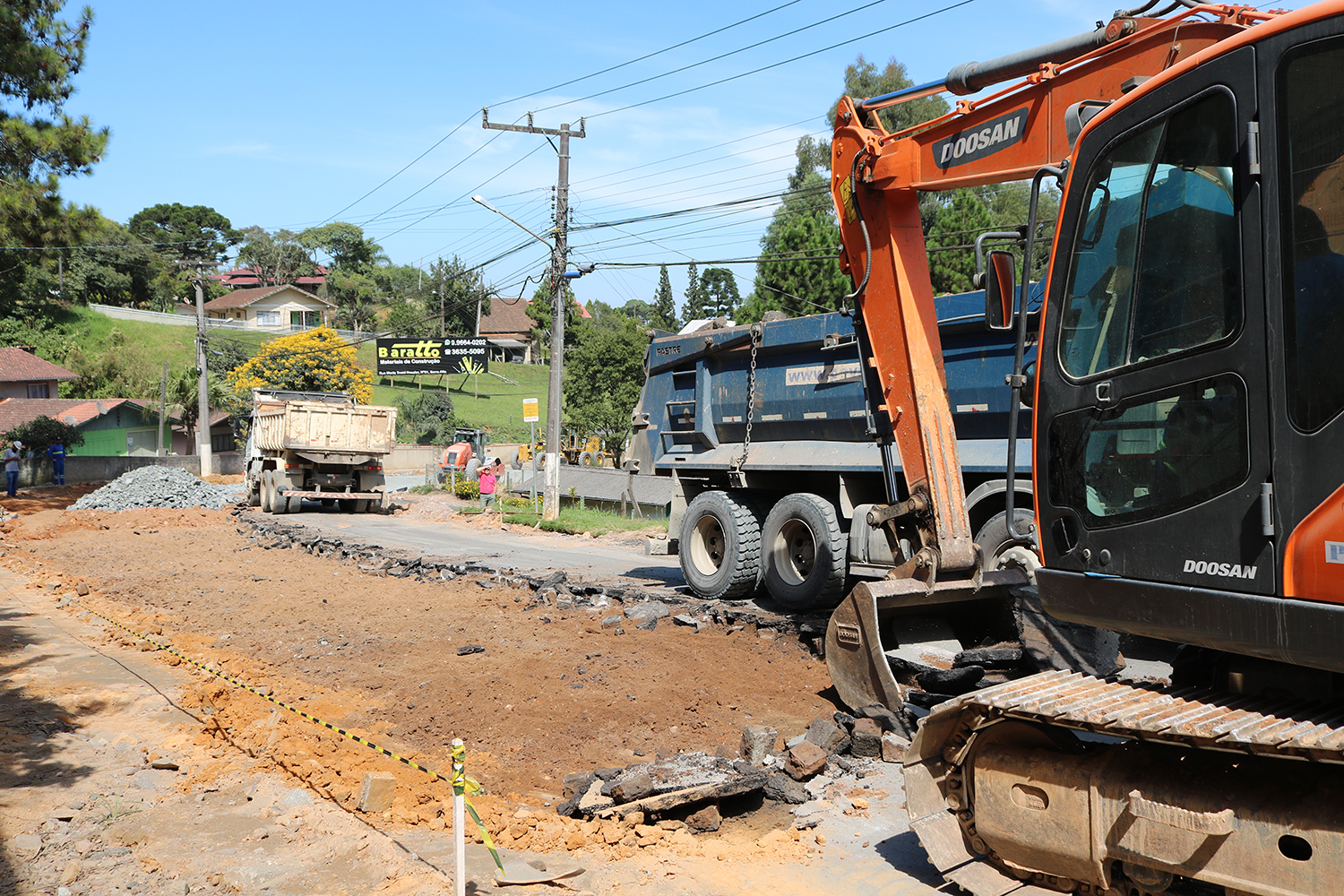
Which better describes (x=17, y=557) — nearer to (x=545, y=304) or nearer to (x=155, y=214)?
(x=545, y=304)

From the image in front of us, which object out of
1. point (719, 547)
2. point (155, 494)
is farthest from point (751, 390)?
point (155, 494)

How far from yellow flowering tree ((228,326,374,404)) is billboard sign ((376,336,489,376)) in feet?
43.7

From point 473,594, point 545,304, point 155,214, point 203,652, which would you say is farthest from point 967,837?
point 155,214

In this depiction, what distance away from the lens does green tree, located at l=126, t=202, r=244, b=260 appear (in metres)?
90.7

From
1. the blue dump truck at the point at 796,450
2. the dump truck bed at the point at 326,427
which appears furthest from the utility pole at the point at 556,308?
the blue dump truck at the point at 796,450

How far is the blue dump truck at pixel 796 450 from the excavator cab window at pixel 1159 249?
3545 mm

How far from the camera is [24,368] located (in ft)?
153

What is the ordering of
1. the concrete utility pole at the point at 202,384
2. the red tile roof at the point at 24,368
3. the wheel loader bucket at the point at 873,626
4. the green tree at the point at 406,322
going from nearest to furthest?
the wheel loader bucket at the point at 873,626 → the concrete utility pole at the point at 202,384 → the red tile roof at the point at 24,368 → the green tree at the point at 406,322

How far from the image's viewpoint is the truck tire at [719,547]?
10.9 m

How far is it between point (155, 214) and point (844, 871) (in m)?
108

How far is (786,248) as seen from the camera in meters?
38.2

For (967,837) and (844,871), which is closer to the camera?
(967,837)

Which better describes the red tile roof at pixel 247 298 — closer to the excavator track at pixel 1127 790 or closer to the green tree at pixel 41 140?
the green tree at pixel 41 140

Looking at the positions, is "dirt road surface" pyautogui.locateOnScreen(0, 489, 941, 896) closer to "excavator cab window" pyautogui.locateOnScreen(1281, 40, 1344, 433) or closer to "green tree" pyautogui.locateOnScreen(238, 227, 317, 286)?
"excavator cab window" pyautogui.locateOnScreen(1281, 40, 1344, 433)
